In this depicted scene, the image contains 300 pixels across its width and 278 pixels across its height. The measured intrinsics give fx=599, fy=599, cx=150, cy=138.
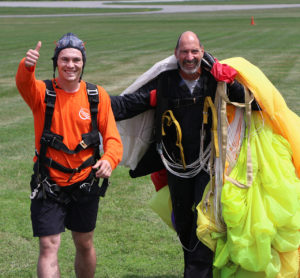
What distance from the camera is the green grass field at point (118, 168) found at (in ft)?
17.2

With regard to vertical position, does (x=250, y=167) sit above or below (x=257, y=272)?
above

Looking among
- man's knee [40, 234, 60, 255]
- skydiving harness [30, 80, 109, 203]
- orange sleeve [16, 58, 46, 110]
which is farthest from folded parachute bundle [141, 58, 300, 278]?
orange sleeve [16, 58, 46, 110]

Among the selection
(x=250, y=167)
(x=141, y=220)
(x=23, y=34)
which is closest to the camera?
(x=250, y=167)

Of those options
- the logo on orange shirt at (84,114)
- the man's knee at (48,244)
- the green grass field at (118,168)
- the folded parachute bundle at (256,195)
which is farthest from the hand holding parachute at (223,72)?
the green grass field at (118,168)

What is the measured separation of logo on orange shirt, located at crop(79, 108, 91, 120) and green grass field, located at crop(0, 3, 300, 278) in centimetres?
163

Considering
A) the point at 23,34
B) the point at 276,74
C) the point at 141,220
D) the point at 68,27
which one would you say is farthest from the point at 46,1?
the point at 141,220

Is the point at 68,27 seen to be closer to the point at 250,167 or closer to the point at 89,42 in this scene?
the point at 89,42

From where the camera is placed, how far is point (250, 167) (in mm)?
4266

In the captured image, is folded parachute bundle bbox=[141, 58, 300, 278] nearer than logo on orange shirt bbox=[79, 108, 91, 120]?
No

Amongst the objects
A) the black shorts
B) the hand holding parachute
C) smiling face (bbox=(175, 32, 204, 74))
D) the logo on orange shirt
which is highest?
smiling face (bbox=(175, 32, 204, 74))

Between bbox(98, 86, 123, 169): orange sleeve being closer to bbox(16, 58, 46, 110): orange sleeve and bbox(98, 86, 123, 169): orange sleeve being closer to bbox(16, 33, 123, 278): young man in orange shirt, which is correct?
bbox(16, 33, 123, 278): young man in orange shirt

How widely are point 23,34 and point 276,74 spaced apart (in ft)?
55.1

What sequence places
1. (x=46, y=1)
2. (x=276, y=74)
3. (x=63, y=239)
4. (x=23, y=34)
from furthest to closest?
(x=46, y=1)
(x=23, y=34)
(x=276, y=74)
(x=63, y=239)

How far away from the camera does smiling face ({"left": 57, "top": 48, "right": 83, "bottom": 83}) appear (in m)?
3.95
